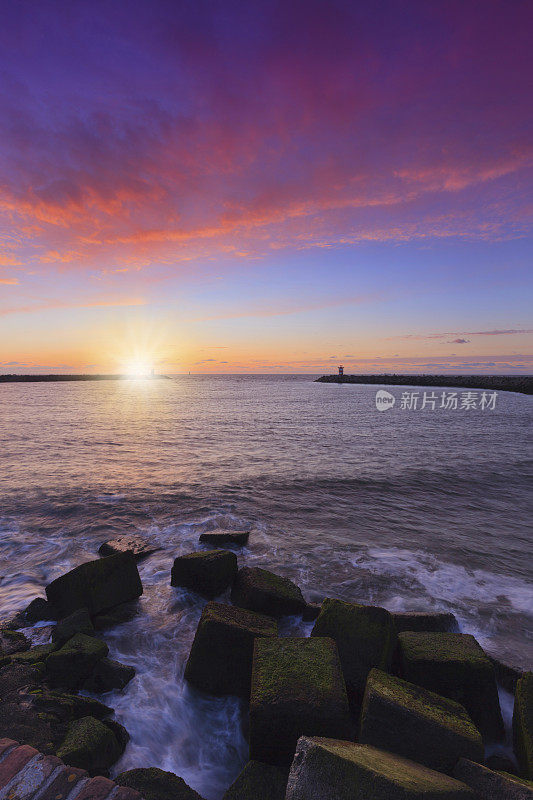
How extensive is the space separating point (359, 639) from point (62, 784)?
140 inches

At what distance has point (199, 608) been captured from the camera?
738 cm

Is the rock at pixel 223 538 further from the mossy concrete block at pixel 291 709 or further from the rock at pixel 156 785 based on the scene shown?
the rock at pixel 156 785

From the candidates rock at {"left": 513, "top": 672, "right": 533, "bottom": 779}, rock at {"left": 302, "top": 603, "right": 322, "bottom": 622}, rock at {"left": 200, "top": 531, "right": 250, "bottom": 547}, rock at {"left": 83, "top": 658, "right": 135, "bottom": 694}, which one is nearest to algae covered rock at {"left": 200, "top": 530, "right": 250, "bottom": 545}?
rock at {"left": 200, "top": 531, "right": 250, "bottom": 547}

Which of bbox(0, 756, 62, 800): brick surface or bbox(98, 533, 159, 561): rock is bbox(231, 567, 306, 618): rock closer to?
bbox(98, 533, 159, 561): rock

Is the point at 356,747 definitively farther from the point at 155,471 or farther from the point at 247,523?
the point at 155,471

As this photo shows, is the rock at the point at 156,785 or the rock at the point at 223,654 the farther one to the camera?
the rock at the point at 223,654

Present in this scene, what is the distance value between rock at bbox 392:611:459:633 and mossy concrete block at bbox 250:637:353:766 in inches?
90.3

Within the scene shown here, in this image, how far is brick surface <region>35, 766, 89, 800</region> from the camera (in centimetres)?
290

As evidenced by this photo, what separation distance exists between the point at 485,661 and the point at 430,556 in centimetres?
533

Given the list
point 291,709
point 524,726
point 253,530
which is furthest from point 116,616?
point 524,726

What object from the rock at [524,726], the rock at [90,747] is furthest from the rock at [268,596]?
the rock at [524,726]

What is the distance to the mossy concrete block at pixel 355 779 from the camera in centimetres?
268

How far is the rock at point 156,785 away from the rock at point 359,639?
2.24 metres

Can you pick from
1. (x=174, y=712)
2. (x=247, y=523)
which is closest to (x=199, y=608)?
(x=174, y=712)
